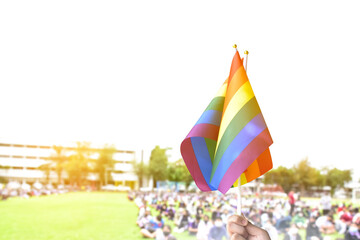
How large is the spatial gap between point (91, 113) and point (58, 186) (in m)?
1.44

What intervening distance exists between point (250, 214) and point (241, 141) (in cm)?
643

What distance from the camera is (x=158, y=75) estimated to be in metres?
6.65

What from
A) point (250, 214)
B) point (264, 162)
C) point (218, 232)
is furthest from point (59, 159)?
point (264, 162)

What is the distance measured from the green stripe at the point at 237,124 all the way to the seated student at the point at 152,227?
20.4 feet

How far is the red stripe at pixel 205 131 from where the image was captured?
1126 millimetres

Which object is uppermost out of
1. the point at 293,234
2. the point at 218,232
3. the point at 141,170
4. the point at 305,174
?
the point at 141,170

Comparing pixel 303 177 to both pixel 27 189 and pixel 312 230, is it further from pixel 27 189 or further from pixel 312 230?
pixel 27 189

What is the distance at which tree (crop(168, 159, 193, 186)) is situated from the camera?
728cm

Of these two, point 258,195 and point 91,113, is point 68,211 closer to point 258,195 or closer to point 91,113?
point 91,113

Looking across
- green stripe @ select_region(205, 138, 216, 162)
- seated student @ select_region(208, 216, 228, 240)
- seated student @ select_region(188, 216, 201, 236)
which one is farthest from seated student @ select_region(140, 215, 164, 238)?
green stripe @ select_region(205, 138, 216, 162)

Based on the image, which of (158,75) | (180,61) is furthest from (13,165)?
→ (180,61)

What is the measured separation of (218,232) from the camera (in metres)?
6.54

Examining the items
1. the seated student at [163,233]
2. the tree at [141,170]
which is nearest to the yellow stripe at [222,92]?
the seated student at [163,233]

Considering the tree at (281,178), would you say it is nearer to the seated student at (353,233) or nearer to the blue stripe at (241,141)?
the seated student at (353,233)
